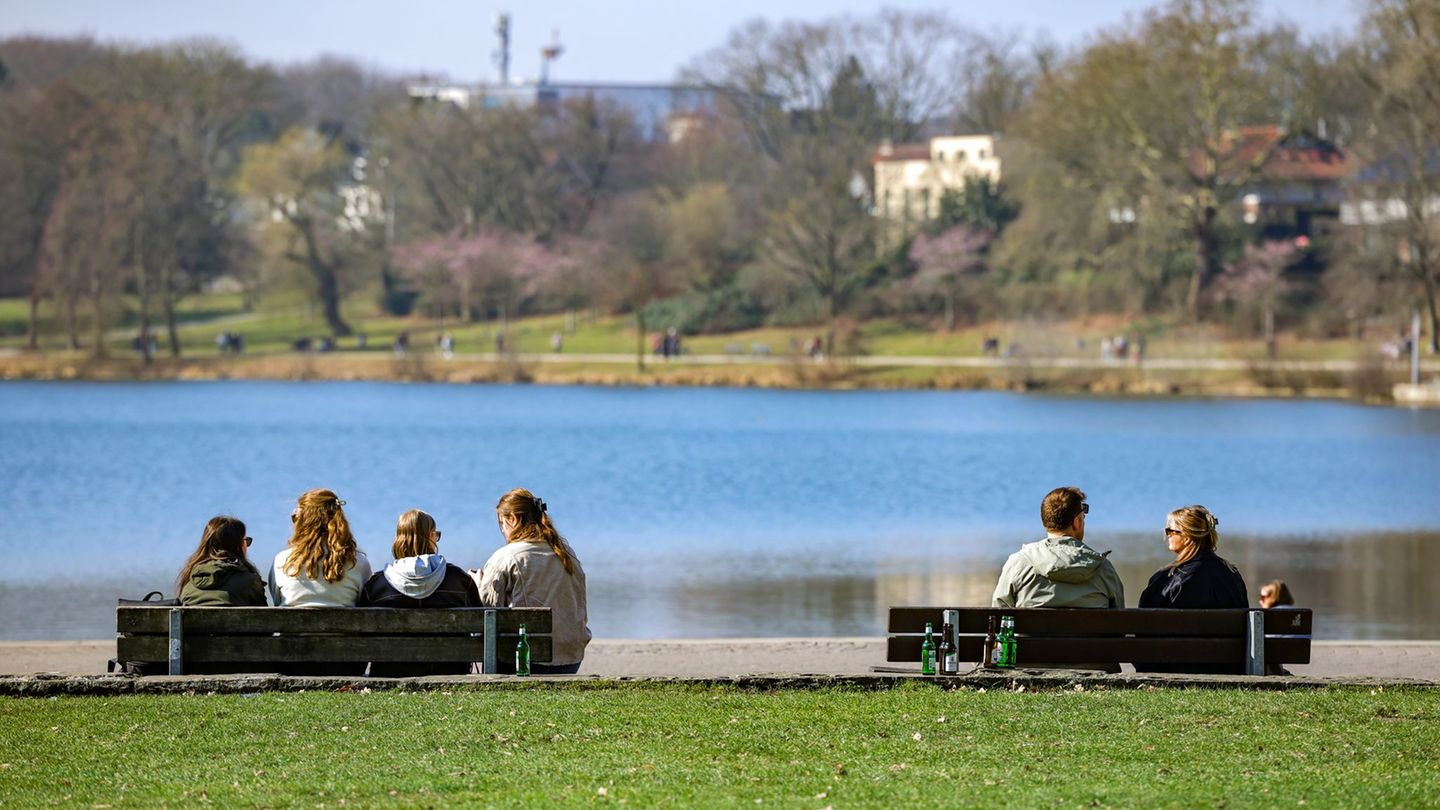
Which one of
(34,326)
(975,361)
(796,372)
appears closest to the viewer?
(796,372)

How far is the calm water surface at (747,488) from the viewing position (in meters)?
19.5

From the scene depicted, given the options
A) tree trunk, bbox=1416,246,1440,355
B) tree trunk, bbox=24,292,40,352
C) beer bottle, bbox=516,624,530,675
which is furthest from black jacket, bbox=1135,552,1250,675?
tree trunk, bbox=24,292,40,352

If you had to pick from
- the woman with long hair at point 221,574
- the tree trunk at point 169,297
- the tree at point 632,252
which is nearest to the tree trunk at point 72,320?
the tree trunk at point 169,297

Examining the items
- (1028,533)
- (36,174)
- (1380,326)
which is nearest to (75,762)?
(1028,533)

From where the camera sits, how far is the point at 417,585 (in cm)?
942

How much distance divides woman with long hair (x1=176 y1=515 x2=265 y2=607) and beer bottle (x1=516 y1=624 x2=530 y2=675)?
136 cm

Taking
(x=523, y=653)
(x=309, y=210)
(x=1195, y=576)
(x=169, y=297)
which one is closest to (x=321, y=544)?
(x=523, y=653)

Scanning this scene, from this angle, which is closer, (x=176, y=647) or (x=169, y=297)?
(x=176, y=647)

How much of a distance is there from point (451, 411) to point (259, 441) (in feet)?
44.1

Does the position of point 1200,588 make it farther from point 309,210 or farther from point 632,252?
point 309,210

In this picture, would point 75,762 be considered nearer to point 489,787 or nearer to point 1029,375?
point 489,787

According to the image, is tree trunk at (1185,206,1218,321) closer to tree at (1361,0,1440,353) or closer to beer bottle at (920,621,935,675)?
tree at (1361,0,1440,353)

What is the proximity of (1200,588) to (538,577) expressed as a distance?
3.46 metres

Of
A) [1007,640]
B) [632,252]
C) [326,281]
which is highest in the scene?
[632,252]
